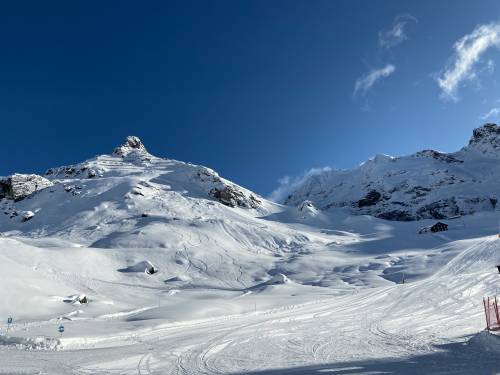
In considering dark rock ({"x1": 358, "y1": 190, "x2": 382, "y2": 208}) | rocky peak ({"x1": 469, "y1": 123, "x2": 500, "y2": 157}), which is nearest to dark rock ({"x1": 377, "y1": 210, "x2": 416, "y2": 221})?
dark rock ({"x1": 358, "y1": 190, "x2": 382, "y2": 208})

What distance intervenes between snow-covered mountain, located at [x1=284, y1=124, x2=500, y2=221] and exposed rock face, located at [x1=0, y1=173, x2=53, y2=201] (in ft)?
244

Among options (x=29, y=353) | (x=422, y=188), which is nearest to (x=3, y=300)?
(x=29, y=353)

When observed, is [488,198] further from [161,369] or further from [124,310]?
[161,369]

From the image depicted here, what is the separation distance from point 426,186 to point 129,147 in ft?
350

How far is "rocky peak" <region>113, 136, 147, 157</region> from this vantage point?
6058 inches

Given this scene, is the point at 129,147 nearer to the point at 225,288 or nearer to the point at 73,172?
the point at 73,172

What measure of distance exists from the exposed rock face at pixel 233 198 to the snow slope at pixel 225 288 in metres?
0.43

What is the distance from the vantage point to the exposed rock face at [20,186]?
99.2 m

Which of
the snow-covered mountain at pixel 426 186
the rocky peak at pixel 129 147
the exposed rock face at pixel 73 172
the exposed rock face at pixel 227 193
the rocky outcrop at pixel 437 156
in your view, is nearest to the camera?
the exposed rock face at pixel 227 193

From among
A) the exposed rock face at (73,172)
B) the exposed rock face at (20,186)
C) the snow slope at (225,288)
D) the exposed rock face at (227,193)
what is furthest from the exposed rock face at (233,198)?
the exposed rock face at (20,186)

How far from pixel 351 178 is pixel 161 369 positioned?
19116 centimetres

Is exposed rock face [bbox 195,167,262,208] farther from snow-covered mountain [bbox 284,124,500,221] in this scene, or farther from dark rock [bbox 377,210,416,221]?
dark rock [bbox 377,210,416,221]

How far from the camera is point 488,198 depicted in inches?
4968

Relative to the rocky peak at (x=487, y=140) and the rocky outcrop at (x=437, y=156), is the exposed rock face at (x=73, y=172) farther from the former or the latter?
the rocky peak at (x=487, y=140)
